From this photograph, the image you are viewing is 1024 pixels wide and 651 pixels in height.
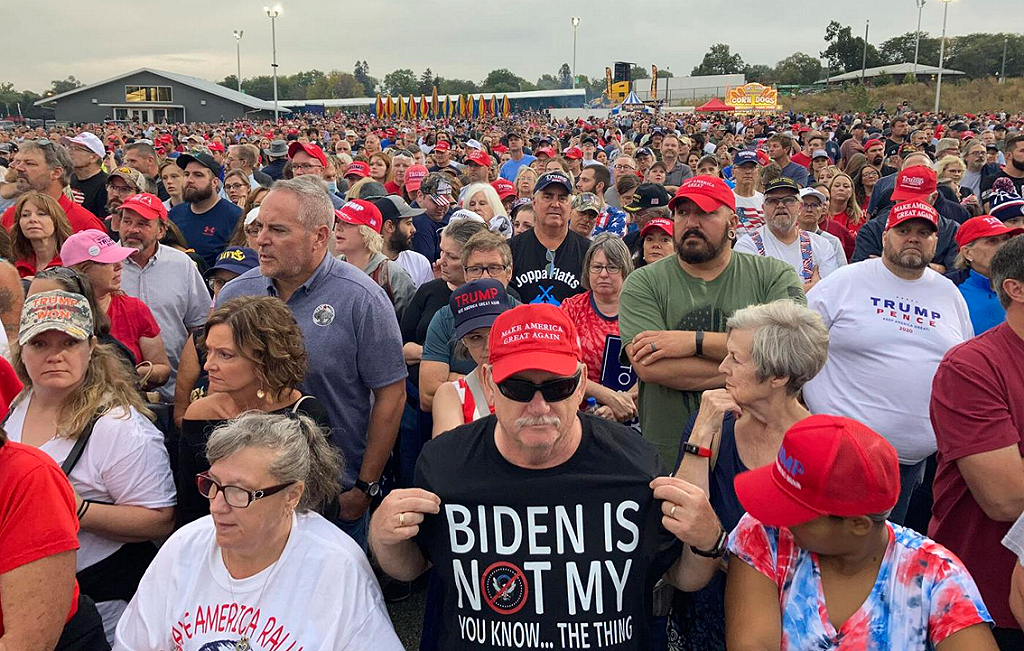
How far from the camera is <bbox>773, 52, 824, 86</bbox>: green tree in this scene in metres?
87.1

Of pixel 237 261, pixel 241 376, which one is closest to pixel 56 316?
pixel 241 376

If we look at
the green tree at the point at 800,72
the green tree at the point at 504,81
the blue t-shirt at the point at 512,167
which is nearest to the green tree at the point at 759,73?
the green tree at the point at 800,72

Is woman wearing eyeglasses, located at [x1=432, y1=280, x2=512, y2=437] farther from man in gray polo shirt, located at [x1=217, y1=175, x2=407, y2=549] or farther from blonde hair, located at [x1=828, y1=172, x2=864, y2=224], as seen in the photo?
blonde hair, located at [x1=828, y1=172, x2=864, y2=224]

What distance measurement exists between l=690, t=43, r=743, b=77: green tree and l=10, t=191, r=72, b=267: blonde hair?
98748mm

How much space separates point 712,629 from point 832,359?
1.89 meters

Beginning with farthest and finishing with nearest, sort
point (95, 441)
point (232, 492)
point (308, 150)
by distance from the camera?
1. point (308, 150)
2. point (95, 441)
3. point (232, 492)

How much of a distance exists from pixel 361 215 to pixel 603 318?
190cm

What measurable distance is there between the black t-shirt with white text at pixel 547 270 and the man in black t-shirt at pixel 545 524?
10.6 ft

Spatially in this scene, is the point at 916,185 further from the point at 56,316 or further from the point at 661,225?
the point at 56,316

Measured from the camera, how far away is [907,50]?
93375 millimetres

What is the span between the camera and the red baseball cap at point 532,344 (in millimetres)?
2117

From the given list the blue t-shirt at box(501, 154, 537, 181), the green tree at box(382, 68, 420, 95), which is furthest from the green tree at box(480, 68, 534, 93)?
the blue t-shirt at box(501, 154, 537, 181)

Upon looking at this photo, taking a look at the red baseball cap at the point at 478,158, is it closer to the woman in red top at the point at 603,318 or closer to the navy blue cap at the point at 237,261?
the navy blue cap at the point at 237,261

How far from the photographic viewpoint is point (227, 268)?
504 cm
